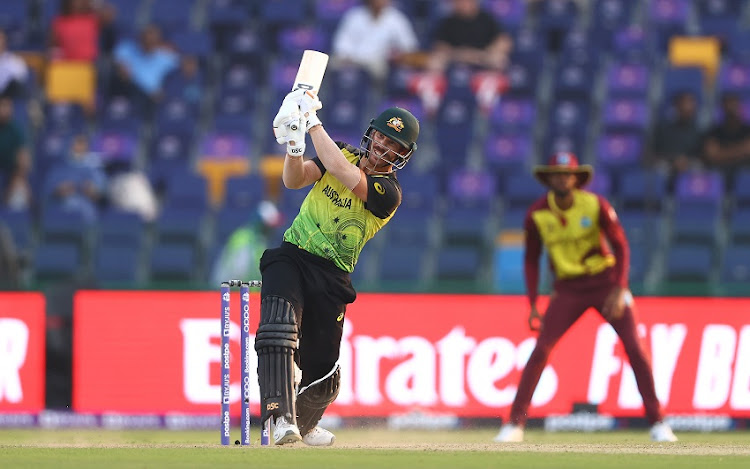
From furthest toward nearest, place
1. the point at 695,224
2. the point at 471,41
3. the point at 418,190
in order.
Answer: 1. the point at 471,41
2. the point at 418,190
3. the point at 695,224

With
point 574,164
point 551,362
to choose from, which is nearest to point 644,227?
point 551,362

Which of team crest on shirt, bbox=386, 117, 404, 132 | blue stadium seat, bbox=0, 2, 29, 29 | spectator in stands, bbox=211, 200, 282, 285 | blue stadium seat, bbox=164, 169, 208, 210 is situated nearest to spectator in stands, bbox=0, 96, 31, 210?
blue stadium seat, bbox=164, 169, 208, 210

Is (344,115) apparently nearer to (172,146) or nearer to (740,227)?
(172,146)

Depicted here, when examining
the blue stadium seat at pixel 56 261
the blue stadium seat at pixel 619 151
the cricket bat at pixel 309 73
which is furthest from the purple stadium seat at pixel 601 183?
the cricket bat at pixel 309 73

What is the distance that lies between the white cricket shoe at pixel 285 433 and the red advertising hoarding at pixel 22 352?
499 centimetres

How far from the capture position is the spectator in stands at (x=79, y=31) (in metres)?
18.4

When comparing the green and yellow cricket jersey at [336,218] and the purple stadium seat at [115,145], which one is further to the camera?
the purple stadium seat at [115,145]

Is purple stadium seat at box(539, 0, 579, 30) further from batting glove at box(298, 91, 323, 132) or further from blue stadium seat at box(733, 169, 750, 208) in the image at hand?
batting glove at box(298, 91, 323, 132)

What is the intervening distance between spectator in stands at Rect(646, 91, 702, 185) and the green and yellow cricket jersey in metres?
8.36

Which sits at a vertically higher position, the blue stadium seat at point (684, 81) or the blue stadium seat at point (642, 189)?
the blue stadium seat at point (684, 81)

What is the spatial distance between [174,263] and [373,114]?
3.40 meters

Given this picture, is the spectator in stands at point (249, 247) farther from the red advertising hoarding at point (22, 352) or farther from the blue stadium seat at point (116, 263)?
the red advertising hoarding at point (22, 352)

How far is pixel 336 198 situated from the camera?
28.6 feet

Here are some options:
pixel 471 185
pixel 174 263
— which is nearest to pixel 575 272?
pixel 471 185
